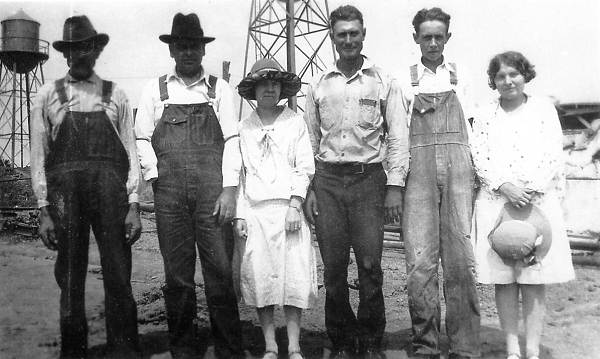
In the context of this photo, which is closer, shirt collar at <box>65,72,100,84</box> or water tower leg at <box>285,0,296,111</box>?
shirt collar at <box>65,72,100,84</box>

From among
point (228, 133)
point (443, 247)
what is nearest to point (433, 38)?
point (443, 247)

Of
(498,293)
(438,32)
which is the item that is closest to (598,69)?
(438,32)

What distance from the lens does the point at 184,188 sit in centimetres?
328

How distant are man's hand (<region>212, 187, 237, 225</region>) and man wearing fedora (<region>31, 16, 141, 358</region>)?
533 mm

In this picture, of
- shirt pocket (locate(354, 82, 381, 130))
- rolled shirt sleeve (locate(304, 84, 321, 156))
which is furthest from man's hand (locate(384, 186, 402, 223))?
rolled shirt sleeve (locate(304, 84, 321, 156))

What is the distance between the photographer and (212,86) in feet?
11.4

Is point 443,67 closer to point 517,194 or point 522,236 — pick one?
point 517,194

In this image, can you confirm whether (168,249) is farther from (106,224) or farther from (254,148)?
(254,148)

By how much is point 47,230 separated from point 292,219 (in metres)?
1.47

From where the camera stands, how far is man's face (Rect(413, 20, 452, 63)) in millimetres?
3389

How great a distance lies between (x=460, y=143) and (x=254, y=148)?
51.4 inches

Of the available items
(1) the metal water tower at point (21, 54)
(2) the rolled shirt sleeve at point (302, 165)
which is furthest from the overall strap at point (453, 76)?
(1) the metal water tower at point (21, 54)

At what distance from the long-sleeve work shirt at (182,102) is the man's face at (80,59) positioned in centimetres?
38

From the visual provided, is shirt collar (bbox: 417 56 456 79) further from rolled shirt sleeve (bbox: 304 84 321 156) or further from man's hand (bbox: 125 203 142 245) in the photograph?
man's hand (bbox: 125 203 142 245)
